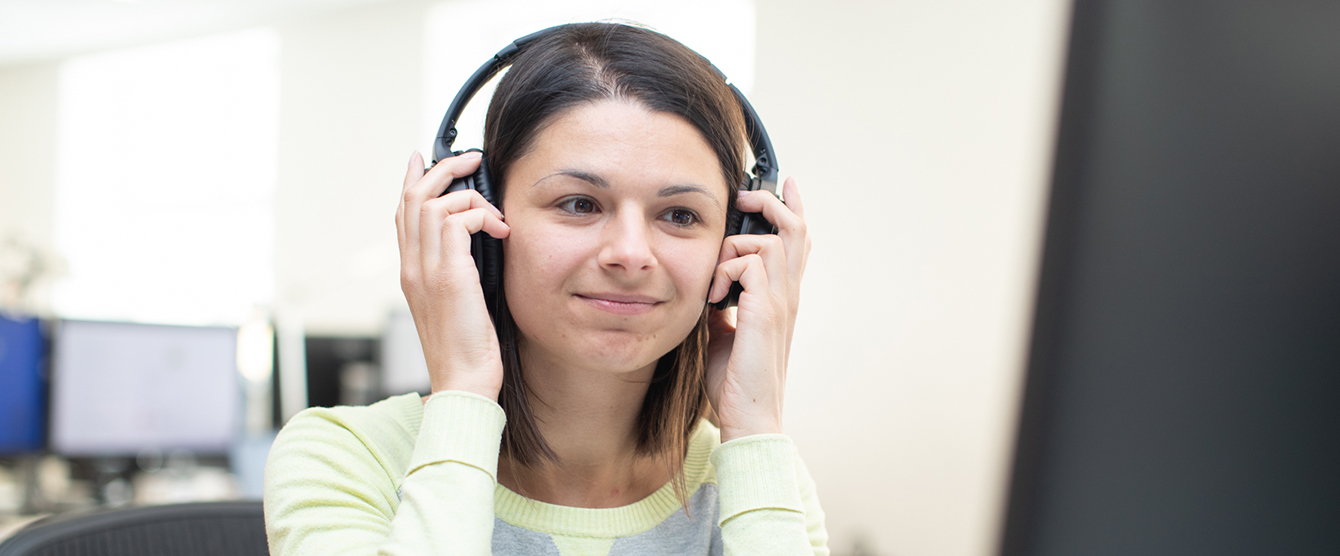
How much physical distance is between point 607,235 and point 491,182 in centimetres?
15

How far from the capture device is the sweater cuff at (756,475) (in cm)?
79

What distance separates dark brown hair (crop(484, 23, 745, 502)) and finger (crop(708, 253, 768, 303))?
0.08m

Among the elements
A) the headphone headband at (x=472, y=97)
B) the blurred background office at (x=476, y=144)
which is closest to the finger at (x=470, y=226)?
the headphone headband at (x=472, y=97)

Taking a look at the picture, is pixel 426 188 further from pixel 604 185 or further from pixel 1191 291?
pixel 1191 291

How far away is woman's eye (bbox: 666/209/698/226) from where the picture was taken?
84 cm

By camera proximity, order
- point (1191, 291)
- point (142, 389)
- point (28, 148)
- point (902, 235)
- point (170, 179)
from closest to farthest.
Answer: point (1191, 291)
point (142, 389)
point (902, 235)
point (170, 179)
point (28, 148)

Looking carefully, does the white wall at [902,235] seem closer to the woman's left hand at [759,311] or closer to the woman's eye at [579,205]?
the woman's left hand at [759,311]

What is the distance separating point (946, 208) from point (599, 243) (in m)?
2.28

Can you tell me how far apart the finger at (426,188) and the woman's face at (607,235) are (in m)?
0.05

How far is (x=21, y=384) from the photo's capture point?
7.36 feet

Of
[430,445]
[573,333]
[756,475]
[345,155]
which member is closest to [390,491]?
[430,445]

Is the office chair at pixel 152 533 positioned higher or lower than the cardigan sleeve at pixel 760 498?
lower

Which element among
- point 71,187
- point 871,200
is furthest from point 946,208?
point 71,187

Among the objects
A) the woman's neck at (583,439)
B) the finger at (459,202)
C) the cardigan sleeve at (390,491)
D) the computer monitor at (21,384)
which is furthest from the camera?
the computer monitor at (21,384)
